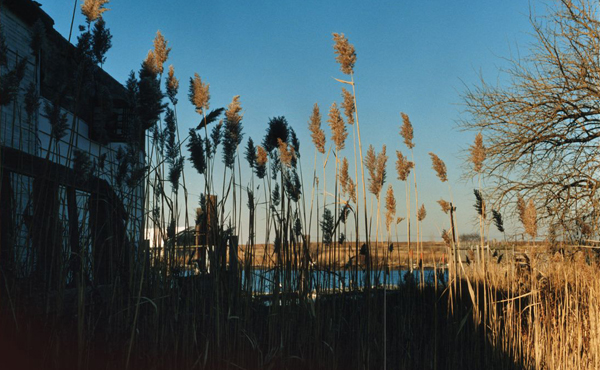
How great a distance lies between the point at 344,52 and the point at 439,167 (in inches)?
53.7

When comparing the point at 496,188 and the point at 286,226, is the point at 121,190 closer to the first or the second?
the point at 286,226

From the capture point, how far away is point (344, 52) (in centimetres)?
254

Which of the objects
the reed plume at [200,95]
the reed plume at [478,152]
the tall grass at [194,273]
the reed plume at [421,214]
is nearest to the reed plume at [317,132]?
the tall grass at [194,273]

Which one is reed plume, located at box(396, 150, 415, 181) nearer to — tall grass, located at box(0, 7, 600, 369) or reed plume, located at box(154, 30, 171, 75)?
tall grass, located at box(0, 7, 600, 369)

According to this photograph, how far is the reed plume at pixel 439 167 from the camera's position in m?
3.51

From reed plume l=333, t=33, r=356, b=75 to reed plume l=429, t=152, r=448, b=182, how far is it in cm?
128

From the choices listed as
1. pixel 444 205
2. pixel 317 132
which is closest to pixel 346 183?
pixel 317 132

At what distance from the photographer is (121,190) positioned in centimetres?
198

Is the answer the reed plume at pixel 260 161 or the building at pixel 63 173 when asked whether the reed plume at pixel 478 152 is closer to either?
the reed plume at pixel 260 161

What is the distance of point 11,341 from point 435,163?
277cm

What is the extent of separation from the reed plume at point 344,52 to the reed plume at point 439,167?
1275 mm

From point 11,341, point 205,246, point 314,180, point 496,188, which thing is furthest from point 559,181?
point 11,341

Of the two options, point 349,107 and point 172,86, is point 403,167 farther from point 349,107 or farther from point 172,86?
point 172,86

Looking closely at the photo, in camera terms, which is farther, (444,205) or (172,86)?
(444,205)
